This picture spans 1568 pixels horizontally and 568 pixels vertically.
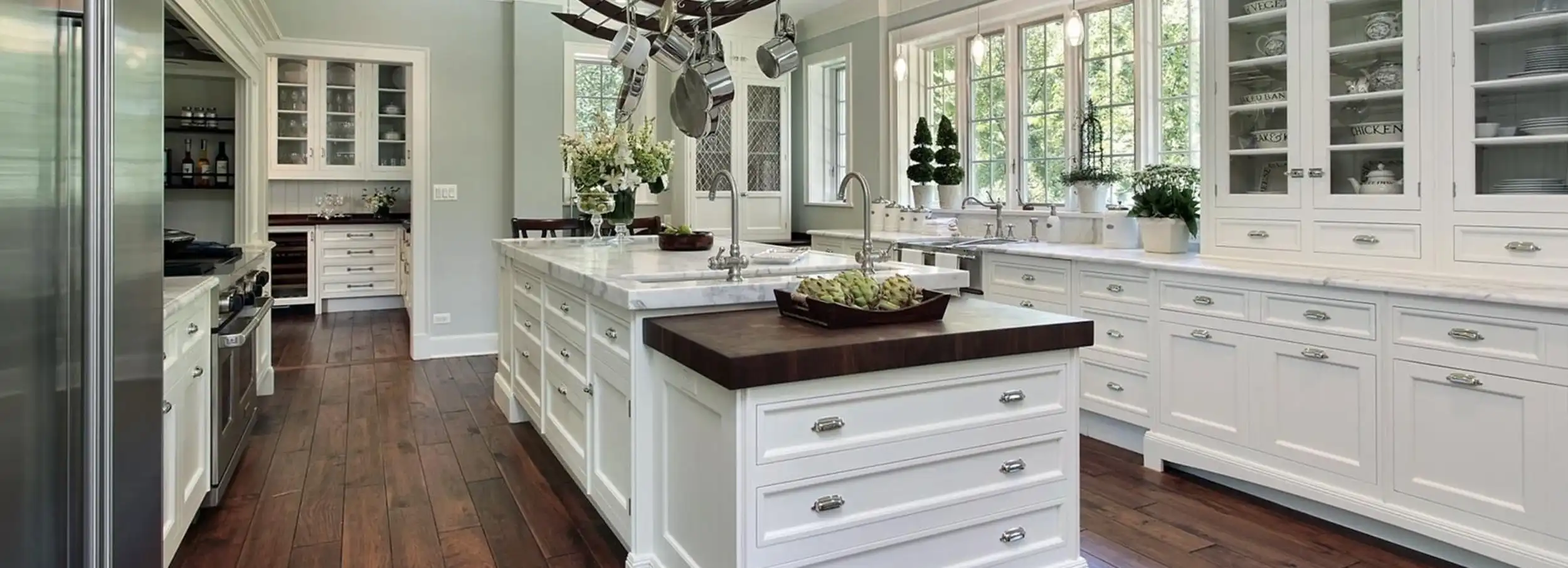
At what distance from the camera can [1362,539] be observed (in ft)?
9.55

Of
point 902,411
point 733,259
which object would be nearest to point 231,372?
point 733,259

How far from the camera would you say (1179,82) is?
4406 millimetres

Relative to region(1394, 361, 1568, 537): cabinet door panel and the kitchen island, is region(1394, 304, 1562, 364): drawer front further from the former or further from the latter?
the kitchen island

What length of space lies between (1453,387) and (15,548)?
323 centimetres

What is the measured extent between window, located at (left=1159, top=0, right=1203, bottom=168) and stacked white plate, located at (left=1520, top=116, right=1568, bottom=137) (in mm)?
1609

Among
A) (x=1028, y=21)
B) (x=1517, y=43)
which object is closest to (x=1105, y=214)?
(x=1028, y=21)

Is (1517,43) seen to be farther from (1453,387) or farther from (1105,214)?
(1105,214)

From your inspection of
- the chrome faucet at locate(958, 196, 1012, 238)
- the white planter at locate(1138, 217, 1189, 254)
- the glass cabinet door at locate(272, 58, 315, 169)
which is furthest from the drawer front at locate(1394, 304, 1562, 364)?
the glass cabinet door at locate(272, 58, 315, 169)

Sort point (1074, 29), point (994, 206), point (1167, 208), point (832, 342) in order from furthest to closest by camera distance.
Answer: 1. point (994, 206)
2. point (1074, 29)
3. point (1167, 208)
4. point (832, 342)

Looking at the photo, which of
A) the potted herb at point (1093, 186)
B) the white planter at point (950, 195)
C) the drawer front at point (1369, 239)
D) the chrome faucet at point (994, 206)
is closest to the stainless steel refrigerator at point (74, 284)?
the drawer front at point (1369, 239)

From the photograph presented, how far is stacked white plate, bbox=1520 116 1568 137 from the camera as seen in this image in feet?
8.70

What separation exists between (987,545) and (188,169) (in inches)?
297

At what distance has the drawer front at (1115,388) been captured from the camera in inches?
147

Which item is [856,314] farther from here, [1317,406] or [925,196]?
[925,196]
